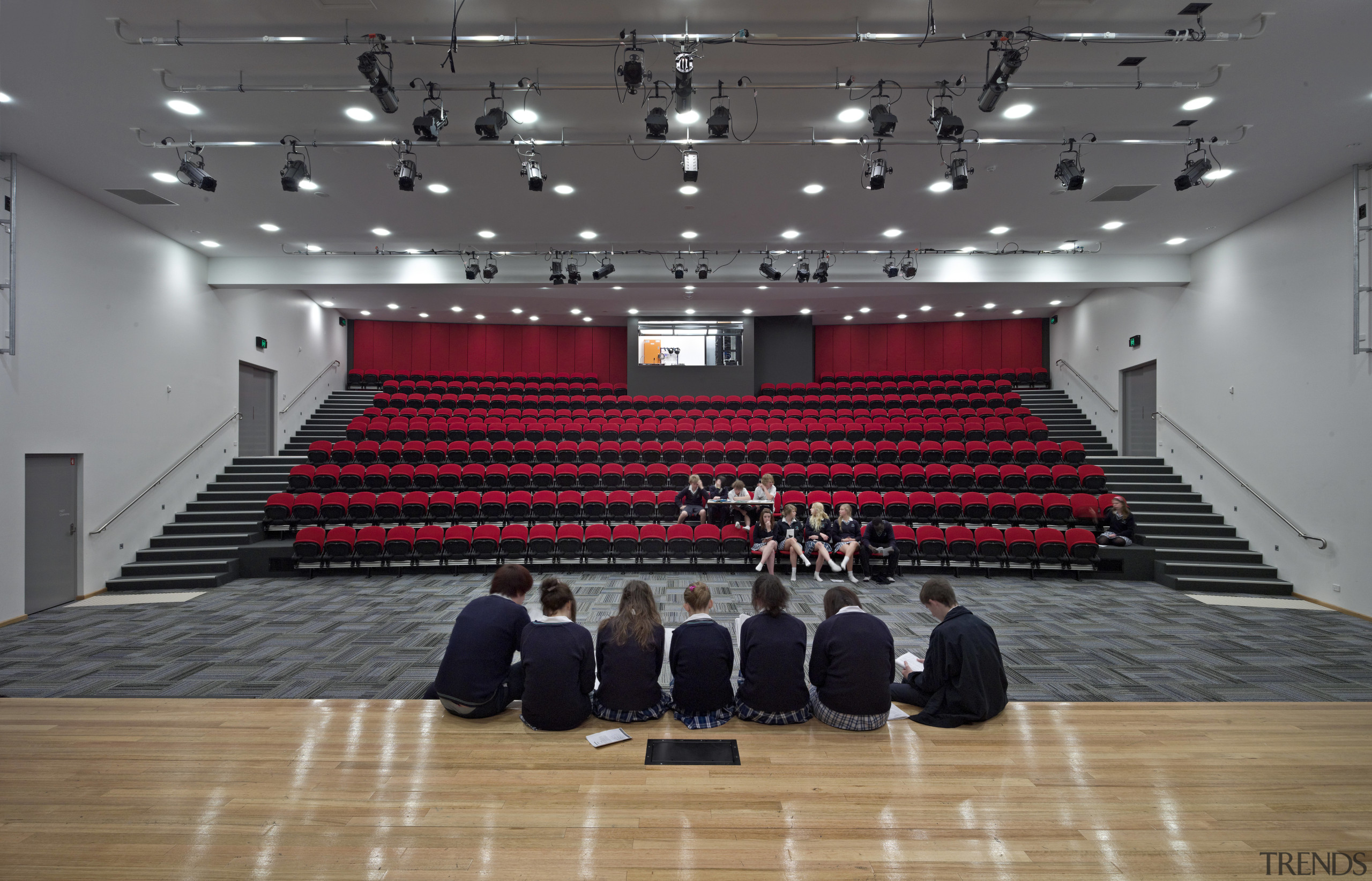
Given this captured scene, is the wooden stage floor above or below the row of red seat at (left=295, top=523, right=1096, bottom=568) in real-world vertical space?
below

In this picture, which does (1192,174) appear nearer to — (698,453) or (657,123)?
(657,123)

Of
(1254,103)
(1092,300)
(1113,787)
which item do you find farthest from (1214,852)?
(1092,300)

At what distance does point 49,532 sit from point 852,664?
8374 mm

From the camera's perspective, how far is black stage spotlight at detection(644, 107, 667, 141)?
15.3ft

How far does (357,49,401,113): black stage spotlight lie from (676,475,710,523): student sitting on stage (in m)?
5.52

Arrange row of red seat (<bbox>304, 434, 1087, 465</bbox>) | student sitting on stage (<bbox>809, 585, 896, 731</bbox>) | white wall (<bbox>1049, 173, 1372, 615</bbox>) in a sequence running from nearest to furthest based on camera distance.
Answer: student sitting on stage (<bbox>809, 585, 896, 731</bbox>) < white wall (<bbox>1049, 173, 1372, 615</bbox>) < row of red seat (<bbox>304, 434, 1087, 465</bbox>)

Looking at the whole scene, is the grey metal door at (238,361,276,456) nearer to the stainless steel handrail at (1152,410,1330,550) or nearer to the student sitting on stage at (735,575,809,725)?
the student sitting on stage at (735,575,809,725)

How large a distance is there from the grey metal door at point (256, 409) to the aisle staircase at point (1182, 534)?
13958 millimetres

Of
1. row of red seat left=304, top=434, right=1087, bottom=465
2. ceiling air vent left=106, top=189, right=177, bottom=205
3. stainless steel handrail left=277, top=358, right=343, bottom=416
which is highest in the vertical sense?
ceiling air vent left=106, top=189, right=177, bottom=205

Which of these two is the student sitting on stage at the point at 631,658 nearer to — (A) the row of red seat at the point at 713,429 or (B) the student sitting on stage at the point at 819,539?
(B) the student sitting on stage at the point at 819,539

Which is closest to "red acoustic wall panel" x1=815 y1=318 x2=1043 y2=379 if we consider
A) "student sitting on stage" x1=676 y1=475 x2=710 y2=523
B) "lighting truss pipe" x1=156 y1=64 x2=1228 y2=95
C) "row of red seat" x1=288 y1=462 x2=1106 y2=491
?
"row of red seat" x1=288 y1=462 x2=1106 y2=491

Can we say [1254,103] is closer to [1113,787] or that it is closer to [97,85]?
[1113,787]

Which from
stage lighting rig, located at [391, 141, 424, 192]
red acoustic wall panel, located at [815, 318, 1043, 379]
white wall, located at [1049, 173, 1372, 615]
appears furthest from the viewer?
red acoustic wall panel, located at [815, 318, 1043, 379]

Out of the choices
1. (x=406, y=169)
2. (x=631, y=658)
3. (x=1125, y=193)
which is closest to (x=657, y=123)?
(x=406, y=169)
